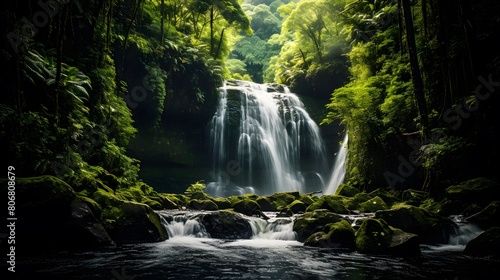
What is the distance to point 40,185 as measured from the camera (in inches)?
256

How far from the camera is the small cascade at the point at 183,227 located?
9.41m

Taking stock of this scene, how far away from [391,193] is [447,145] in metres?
4.94

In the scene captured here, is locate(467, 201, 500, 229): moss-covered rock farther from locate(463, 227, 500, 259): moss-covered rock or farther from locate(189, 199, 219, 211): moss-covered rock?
locate(189, 199, 219, 211): moss-covered rock

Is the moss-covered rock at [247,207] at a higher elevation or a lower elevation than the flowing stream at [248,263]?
higher

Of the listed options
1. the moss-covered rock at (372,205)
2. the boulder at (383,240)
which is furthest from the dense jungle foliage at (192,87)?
the boulder at (383,240)

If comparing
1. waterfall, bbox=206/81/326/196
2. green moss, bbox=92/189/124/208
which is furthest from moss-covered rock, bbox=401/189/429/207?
waterfall, bbox=206/81/326/196

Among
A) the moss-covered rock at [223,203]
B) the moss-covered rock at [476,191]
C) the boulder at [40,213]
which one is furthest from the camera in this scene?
the moss-covered rock at [223,203]

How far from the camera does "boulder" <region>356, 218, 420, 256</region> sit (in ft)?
22.4

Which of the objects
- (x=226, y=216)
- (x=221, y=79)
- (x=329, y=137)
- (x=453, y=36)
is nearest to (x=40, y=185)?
(x=226, y=216)

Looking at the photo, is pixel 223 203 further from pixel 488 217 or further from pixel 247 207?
pixel 488 217

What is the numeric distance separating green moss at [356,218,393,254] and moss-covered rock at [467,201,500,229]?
313 cm

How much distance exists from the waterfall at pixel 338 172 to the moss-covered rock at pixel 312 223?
35.4 feet

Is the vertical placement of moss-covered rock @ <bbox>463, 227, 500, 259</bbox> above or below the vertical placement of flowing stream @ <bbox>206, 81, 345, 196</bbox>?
below

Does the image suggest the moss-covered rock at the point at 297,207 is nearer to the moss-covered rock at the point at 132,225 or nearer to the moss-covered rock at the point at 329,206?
the moss-covered rock at the point at 329,206
